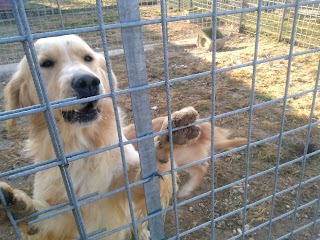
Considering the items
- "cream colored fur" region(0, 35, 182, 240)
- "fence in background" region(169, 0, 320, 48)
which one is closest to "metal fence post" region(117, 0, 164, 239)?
"cream colored fur" region(0, 35, 182, 240)

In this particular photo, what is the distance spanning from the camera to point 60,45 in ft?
5.57

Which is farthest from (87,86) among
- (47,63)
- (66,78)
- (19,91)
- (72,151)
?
(19,91)

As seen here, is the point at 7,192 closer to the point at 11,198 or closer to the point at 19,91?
the point at 11,198

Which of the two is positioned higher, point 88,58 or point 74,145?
point 88,58

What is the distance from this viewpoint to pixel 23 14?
0.70 meters

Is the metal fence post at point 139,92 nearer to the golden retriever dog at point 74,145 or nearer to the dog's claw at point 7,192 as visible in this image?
the golden retriever dog at point 74,145

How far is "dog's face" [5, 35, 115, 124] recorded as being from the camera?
52.9 inches

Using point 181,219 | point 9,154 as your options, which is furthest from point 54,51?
point 9,154

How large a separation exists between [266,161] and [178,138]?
1.85 m

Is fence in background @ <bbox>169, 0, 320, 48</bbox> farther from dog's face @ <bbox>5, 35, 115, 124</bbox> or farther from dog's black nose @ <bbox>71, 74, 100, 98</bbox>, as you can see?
dog's black nose @ <bbox>71, 74, 100, 98</bbox>

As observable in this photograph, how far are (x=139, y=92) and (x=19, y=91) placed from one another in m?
1.17

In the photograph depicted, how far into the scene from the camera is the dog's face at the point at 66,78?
134 cm

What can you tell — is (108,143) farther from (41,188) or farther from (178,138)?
(178,138)

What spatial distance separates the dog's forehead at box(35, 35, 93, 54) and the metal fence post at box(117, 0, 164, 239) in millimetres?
852
